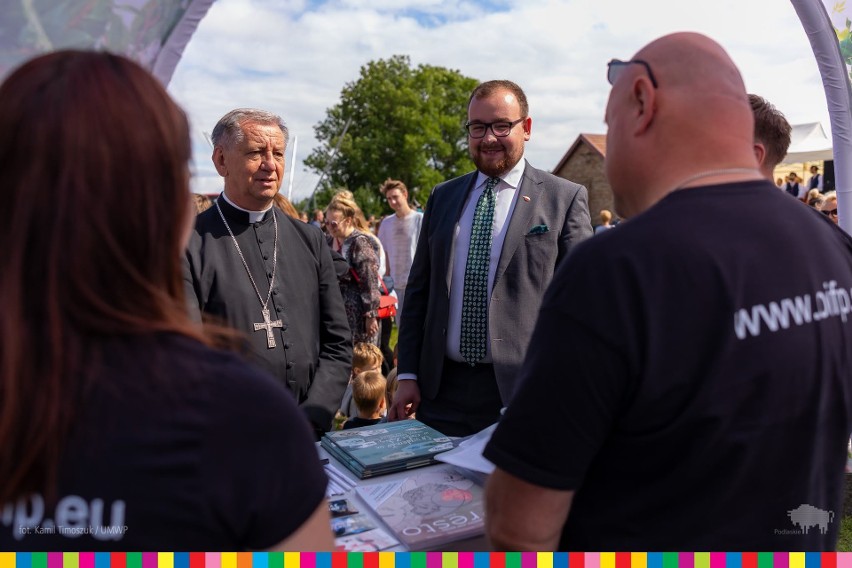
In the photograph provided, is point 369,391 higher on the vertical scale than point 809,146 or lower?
lower

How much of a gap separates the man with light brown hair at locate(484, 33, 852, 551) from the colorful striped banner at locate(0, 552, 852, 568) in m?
0.02

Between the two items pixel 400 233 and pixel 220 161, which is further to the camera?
pixel 400 233

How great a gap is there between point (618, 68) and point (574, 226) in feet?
5.02

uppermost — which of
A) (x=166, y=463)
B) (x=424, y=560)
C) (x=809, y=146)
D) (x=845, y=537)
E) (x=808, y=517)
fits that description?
(x=809, y=146)

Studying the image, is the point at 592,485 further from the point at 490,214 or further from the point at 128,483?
the point at 490,214

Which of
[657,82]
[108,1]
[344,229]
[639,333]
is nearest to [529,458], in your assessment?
[639,333]

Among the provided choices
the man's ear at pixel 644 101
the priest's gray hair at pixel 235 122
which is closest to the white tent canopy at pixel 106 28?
the priest's gray hair at pixel 235 122

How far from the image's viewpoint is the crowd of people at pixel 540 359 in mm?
777

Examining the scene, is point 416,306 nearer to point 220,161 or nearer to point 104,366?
point 220,161

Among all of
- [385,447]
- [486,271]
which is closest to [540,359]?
[385,447]

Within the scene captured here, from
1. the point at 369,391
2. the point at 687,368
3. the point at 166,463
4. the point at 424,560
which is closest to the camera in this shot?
the point at 166,463

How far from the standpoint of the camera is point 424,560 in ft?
4.16

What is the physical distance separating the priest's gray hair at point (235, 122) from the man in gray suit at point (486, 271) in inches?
34.6

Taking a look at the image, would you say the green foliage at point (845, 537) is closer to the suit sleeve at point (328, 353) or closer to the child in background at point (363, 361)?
the suit sleeve at point (328, 353)
